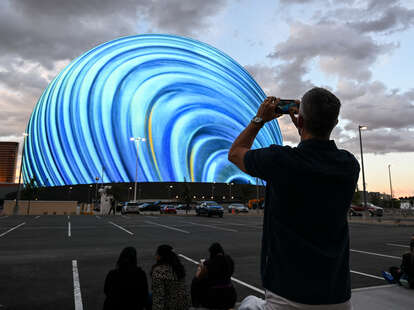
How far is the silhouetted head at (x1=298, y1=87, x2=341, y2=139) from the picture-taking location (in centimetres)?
160

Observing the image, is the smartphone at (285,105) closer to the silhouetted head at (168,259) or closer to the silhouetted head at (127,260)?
the silhouetted head at (168,259)

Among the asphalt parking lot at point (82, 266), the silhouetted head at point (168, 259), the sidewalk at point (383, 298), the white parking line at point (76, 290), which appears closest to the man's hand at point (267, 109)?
the silhouetted head at point (168, 259)

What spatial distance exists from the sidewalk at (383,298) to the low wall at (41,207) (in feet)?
136

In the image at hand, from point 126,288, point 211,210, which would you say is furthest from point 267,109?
point 211,210

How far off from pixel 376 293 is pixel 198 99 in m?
80.6

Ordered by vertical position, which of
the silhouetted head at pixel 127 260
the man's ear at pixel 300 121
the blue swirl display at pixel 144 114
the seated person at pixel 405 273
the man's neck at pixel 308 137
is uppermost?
the blue swirl display at pixel 144 114

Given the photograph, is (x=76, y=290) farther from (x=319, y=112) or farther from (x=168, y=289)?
(x=319, y=112)

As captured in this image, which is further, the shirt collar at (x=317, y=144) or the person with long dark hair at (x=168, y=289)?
the person with long dark hair at (x=168, y=289)

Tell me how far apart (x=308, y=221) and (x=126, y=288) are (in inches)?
121

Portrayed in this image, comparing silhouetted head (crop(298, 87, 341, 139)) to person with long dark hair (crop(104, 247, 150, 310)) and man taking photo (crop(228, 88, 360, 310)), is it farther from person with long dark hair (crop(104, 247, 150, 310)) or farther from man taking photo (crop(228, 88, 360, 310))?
person with long dark hair (crop(104, 247, 150, 310))

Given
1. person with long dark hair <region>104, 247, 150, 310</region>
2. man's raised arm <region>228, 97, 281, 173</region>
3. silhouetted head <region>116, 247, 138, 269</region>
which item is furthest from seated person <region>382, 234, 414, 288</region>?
man's raised arm <region>228, 97, 281, 173</region>

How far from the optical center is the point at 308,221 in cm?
146

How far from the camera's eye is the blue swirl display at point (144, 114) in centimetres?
7694

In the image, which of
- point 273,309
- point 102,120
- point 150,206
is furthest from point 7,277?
point 102,120
